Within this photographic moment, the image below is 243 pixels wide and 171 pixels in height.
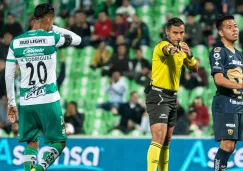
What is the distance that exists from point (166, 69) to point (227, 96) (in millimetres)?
871

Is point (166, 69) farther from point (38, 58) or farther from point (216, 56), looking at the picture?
point (38, 58)

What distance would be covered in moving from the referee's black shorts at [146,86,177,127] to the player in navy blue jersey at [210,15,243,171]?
62cm

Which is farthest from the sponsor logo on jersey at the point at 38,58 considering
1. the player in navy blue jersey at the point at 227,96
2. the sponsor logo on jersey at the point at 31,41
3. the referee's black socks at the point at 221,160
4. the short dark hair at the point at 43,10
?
the referee's black socks at the point at 221,160

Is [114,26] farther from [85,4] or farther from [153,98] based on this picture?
[153,98]

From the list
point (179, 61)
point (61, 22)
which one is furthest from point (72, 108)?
point (179, 61)

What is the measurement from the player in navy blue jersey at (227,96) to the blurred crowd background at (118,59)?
174 inches

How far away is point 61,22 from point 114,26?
1503 millimetres


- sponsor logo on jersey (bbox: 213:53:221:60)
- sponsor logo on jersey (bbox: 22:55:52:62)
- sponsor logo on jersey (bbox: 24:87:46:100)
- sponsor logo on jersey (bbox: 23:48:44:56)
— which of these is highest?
sponsor logo on jersey (bbox: 23:48:44:56)

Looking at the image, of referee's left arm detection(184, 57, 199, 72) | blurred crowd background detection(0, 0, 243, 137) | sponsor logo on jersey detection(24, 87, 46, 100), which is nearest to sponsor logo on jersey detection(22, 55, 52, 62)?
sponsor logo on jersey detection(24, 87, 46, 100)

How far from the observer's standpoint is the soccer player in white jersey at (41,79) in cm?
969

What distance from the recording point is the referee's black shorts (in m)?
10.3

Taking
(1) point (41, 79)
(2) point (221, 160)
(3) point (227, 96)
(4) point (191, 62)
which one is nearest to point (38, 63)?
(1) point (41, 79)

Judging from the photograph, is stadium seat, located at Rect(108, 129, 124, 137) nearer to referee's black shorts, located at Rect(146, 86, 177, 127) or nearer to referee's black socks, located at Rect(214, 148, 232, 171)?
referee's black shorts, located at Rect(146, 86, 177, 127)

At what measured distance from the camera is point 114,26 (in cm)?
1847
